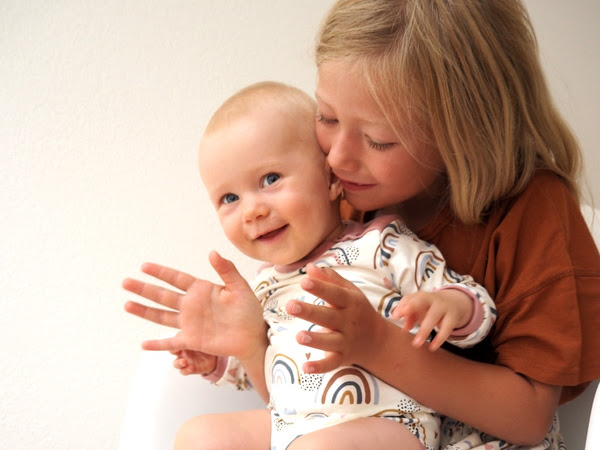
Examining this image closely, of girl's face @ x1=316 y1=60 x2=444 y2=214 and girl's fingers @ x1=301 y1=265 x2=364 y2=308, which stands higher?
girl's face @ x1=316 y1=60 x2=444 y2=214

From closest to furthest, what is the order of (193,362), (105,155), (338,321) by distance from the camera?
(338,321) → (193,362) → (105,155)

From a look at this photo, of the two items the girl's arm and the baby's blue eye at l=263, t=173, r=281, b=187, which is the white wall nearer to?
the baby's blue eye at l=263, t=173, r=281, b=187

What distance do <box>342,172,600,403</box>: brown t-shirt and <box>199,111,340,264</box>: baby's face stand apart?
18 cm

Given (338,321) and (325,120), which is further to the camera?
(325,120)

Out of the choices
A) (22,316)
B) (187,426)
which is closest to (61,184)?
(22,316)

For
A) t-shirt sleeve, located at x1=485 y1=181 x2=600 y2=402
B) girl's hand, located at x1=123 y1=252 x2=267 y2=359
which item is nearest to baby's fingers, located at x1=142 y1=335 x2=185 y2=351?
girl's hand, located at x1=123 y1=252 x2=267 y2=359

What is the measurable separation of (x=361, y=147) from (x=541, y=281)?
9.6 inches

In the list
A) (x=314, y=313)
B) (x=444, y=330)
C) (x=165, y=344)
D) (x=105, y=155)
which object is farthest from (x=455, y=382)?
(x=105, y=155)

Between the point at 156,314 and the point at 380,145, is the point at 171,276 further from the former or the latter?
the point at 380,145

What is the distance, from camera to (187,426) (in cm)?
87

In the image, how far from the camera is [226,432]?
86 centimetres

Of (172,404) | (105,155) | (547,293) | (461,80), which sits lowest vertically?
(172,404)

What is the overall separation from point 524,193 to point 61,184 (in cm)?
89

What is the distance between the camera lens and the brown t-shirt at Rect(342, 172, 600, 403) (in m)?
0.83
